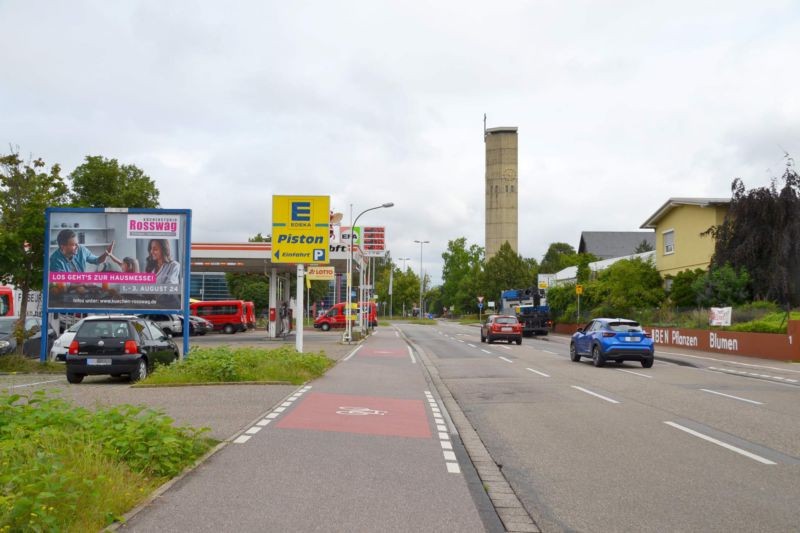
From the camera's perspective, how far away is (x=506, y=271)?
3578 inches

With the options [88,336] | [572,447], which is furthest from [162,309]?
[572,447]

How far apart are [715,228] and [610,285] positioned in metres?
9.32

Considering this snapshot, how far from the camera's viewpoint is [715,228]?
41750mm

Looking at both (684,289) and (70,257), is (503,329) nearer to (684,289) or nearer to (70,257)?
(684,289)

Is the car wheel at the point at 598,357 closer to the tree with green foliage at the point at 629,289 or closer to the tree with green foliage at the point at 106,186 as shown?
the tree with green foliage at the point at 629,289

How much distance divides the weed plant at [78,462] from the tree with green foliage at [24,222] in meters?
14.5

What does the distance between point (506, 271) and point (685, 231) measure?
4403 centimetres

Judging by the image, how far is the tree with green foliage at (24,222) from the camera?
2133 centimetres

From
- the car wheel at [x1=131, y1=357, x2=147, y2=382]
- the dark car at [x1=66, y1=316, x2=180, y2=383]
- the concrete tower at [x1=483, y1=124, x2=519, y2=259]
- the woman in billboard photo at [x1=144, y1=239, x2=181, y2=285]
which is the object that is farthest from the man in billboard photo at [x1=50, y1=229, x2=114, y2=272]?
the concrete tower at [x1=483, y1=124, x2=519, y2=259]

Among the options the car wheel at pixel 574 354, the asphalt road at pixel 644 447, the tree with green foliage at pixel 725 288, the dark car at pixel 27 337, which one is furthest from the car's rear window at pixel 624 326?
the tree with green foliage at pixel 725 288

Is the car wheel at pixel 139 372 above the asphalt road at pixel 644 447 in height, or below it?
above

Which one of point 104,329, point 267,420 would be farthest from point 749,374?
point 104,329

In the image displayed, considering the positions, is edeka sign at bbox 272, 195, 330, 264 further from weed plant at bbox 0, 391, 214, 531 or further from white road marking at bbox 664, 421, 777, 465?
weed plant at bbox 0, 391, 214, 531

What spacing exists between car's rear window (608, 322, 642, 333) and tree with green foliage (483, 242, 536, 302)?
6649cm
